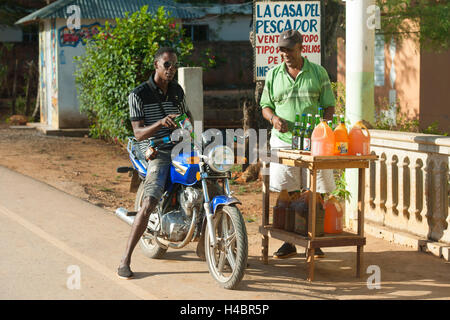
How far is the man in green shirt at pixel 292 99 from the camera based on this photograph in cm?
671

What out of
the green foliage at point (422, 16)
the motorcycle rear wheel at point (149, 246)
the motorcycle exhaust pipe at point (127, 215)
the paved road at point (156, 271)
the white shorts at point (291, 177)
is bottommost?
the paved road at point (156, 271)

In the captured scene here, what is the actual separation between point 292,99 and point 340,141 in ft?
2.48

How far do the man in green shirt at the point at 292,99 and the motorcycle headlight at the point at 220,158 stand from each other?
718 mm

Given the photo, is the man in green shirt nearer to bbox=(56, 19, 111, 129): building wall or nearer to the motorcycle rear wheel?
the motorcycle rear wheel

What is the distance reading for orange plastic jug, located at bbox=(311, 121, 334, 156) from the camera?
613 centimetres

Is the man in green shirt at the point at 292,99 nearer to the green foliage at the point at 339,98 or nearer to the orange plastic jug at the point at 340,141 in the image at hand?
the orange plastic jug at the point at 340,141

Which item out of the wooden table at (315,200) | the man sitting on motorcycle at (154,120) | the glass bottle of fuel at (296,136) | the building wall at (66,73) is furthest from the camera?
the building wall at (66,73)

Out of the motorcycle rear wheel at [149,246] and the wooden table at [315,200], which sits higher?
the wooden table at [315,200]

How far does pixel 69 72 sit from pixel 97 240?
10.4m

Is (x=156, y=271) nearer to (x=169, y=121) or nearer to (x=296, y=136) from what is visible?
(x=169, y=121)

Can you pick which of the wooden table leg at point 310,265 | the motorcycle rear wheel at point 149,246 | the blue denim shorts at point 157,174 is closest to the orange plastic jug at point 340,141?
the wooden table leg at point 310,265

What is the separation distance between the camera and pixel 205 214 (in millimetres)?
6238

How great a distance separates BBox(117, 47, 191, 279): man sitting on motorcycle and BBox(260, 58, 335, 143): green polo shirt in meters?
0.91

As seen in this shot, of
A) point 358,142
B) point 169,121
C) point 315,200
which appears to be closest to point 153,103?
point 169,121
